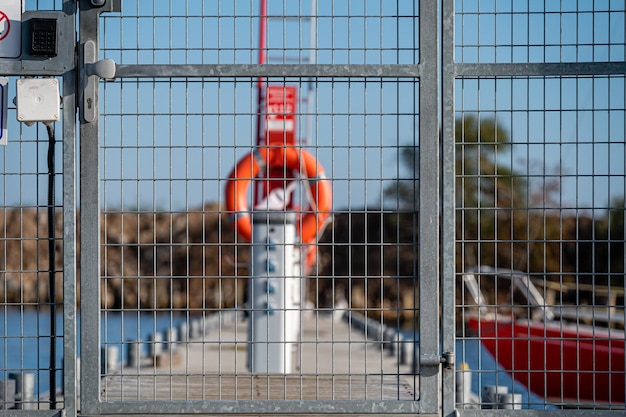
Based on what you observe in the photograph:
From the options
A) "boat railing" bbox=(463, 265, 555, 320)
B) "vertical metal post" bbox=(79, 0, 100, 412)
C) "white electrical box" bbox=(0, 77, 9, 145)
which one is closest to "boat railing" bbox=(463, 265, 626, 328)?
"boat railing" bbox=(463, 265, 555, 320)

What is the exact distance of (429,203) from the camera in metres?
4.80

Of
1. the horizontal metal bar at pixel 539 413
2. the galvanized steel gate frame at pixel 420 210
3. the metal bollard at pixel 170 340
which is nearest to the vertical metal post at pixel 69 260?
the galvanized steel gate frame at pixel 420 210

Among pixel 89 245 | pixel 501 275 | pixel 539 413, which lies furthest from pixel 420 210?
pixel 89 245

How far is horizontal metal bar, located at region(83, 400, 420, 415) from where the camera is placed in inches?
187

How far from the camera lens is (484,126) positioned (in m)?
41.1

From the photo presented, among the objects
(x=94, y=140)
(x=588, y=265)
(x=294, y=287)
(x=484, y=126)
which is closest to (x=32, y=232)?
(x=484, y=126)

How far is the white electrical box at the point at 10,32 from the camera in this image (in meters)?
4.88

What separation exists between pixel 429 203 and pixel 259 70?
991 millimetres

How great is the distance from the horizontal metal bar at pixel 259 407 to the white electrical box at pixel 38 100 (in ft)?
4.40

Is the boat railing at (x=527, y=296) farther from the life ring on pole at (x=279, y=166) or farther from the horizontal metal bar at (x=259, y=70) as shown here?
the life ring on pole at (x=279, y=166)

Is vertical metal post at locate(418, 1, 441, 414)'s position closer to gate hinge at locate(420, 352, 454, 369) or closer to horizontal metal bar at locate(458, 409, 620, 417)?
gate hinge at locate(420, 352, 454, 369)

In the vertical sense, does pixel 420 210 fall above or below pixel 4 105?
below

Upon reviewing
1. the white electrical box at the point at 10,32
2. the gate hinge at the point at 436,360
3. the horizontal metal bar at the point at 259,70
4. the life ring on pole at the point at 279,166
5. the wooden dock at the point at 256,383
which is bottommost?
the wooden dock at the point at 256,383

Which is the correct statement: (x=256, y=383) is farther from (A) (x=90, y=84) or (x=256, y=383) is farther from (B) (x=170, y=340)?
(A) (x=90, y=84)
